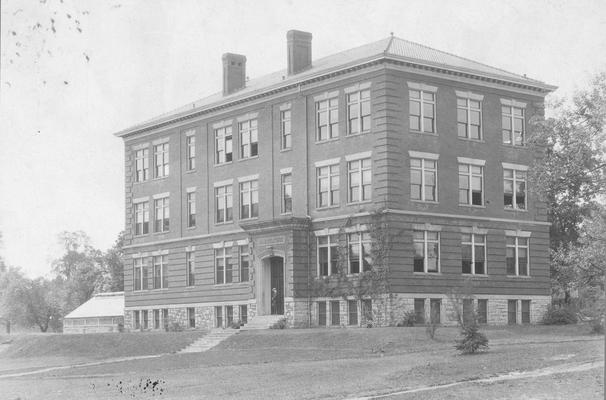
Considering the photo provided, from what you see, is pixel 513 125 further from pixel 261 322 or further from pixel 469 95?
pixel 261 322

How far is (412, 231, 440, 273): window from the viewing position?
153ft

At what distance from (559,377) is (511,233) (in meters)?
27.1

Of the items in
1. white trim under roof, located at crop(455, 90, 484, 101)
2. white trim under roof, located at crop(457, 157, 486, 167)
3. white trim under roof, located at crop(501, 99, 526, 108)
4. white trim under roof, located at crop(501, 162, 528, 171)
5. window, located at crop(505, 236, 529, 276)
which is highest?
white trim under roof, located at crop(455, 90, 484, 101)

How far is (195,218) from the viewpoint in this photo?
58062 millimetres

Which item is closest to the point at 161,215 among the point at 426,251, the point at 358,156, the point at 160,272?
the point at 160,272

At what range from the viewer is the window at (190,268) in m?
57.9

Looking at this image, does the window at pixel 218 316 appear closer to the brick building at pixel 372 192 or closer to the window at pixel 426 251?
the brick building at pixel 372 192

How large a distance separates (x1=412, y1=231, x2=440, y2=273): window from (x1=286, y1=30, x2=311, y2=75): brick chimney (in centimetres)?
1186

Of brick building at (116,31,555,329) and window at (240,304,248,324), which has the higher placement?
brick building at (116,31,555,329)

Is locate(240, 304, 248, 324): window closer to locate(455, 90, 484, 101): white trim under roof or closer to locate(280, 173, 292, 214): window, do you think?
locate(280, 173, 292, 214): window

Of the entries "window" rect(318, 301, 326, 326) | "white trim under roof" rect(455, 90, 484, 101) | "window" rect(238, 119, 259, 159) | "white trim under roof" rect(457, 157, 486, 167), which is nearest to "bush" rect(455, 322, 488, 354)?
"window" rect(318, 301, 326, 326)

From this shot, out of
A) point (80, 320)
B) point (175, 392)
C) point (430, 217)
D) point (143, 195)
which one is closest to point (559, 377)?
point (175, 392)

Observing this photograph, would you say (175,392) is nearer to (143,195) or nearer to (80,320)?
(143,195)

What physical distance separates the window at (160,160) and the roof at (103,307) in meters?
14.0
